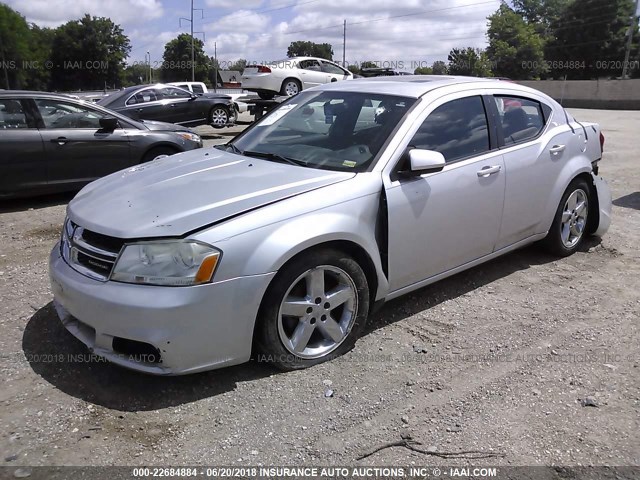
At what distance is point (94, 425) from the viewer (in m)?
2.89

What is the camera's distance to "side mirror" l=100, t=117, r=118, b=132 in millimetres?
7727

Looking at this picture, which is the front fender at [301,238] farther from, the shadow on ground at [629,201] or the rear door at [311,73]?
the rear door at [311,73]

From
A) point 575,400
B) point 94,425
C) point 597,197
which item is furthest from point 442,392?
point 597,197

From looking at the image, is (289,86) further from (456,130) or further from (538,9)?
(538,9)

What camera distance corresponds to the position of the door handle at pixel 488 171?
421 centimetres

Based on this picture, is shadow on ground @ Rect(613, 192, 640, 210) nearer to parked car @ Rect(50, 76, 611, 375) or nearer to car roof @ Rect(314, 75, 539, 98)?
parked car @ Rect(50, 76, 611, 375)

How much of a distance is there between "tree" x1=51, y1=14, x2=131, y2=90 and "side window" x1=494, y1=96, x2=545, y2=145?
72.2 metres

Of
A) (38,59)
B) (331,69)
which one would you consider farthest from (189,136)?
(38,59)

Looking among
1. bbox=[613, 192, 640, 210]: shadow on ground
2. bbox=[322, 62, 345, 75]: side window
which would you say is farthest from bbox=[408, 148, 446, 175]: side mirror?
bbox=[322, 62, 345, 75]: side window

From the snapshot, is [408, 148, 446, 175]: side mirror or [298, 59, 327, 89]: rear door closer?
[408, 148, 446, 175]: side mirror

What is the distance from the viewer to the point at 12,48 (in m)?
63.7

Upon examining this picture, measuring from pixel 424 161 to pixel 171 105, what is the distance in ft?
41.7

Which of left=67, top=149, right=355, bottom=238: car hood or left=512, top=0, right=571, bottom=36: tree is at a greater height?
left=512, top=0, right=571, bottom=36: tree

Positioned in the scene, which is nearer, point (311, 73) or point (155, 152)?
point (155, 152)
